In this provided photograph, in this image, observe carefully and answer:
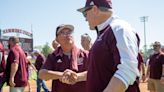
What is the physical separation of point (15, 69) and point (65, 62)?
3.76 m

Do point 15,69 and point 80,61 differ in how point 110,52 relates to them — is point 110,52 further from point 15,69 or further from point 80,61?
point 15,69

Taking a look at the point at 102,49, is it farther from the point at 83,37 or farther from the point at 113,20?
the point at 83,37

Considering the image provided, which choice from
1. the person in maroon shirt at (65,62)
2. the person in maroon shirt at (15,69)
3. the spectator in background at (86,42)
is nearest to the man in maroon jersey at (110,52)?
the person in maroon shirt at (65,62)

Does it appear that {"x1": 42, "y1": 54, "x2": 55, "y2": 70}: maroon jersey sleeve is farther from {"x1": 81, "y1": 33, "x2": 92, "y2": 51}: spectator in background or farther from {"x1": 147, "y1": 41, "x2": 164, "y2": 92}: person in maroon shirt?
{"x1": 147, "y1": 41, "x2": 164, "y2": 92}: person in maroon shirt

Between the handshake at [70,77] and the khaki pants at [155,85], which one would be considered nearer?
the handshake at [70,77]

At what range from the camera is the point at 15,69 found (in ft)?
29.6

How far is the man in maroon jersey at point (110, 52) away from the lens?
3.10m

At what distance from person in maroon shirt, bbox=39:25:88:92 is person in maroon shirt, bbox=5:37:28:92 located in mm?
3597

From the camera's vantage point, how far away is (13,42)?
922 cm

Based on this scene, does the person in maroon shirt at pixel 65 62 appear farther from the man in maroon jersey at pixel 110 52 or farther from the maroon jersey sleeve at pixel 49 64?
the man in maroon jersey at pixel 110 52

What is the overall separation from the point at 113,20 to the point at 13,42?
595cm

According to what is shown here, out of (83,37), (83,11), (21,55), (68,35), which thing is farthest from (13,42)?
(83,11)

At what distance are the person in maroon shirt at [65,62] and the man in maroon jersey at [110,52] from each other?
1642mm

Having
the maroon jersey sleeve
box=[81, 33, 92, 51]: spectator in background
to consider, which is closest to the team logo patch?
the maroon jersey sleeve
